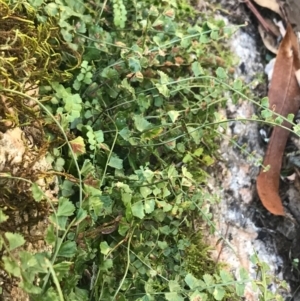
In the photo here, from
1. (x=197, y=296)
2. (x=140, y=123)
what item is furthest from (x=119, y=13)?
Answer: (x=197, y=296)

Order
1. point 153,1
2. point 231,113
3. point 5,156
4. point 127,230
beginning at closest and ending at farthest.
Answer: point 5,156 < point 127,230 < point 153,1 < point 231,113

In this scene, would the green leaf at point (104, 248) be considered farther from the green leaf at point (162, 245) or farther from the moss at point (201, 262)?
the moss at point (201, 262)

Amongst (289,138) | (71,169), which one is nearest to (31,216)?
(71,169)

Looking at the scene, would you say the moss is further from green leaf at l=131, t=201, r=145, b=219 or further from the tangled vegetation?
green leaf at l=131, t=201, r=145, b=219

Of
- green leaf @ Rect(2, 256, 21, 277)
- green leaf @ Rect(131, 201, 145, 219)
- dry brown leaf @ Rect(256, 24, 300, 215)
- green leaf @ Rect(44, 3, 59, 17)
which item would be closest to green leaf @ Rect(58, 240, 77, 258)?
green leaf @ Rect(2, 256, 21, 277)

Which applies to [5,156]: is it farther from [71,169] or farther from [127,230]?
[127,230]

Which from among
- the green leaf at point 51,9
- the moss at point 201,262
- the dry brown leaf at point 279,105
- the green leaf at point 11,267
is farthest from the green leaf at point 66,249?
the dry brown leaf at point 279,105

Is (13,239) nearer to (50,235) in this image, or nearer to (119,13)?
(50,235)
